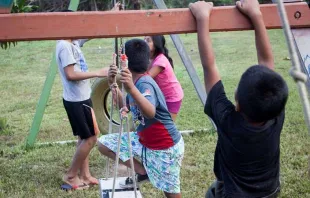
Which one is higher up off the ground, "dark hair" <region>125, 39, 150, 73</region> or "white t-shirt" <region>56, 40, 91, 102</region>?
"dark hair" <region>125, 39, 150, 73</region>

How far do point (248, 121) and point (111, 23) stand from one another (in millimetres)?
757

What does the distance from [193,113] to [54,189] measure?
2.95 meters

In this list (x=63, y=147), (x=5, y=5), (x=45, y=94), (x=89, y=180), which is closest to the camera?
(x=5, y=5)

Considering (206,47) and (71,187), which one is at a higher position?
(206,47)

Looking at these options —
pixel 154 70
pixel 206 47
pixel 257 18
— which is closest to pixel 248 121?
pixel 206 47

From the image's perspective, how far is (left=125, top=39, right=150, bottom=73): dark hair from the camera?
321 centimetres

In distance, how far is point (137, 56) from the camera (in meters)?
3.20

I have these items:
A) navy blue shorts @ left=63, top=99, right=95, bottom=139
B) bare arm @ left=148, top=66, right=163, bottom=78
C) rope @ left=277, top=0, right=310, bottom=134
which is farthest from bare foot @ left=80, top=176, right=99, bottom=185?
rope @ left=277, top=0, right=310, bottom=134

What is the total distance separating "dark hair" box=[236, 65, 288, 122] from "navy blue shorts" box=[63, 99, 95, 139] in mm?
2516

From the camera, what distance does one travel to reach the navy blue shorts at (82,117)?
4344mm

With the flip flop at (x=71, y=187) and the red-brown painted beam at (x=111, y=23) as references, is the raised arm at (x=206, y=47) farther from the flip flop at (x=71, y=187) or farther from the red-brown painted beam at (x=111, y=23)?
the flip flop at (x=71, y=187)

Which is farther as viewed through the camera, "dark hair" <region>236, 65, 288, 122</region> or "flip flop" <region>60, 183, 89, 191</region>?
"flip flop" <region>60, 183, 89, 191</region>

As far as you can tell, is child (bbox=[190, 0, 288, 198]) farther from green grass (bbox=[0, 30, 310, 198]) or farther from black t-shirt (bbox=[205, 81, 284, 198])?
green grass (bbox=[0, 30, 310, 198])

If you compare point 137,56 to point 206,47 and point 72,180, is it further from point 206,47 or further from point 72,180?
point 72,180
